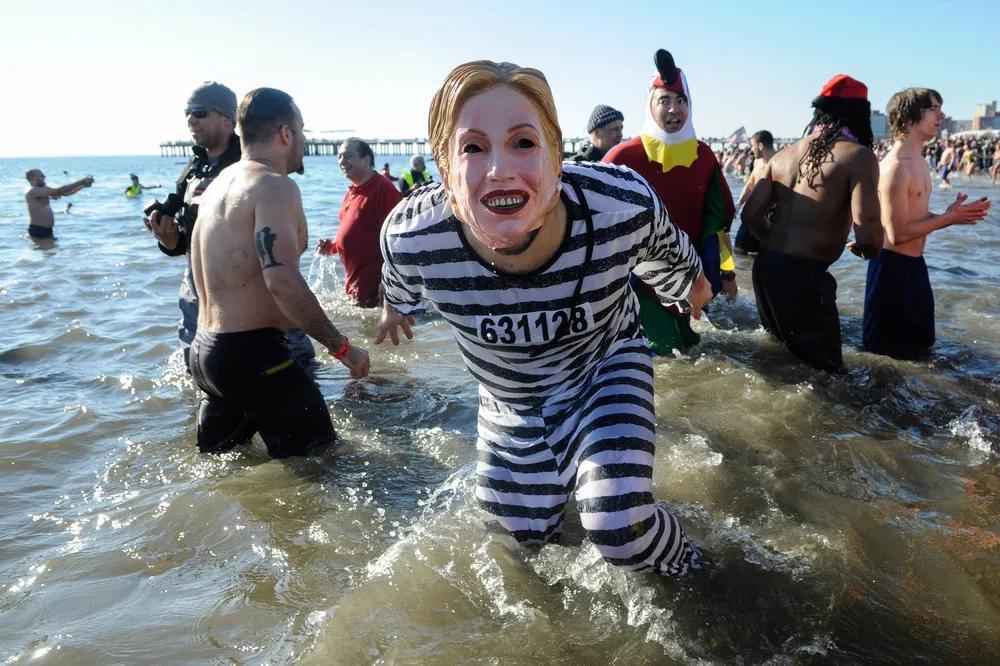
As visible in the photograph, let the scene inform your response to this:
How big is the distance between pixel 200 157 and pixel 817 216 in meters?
4.13

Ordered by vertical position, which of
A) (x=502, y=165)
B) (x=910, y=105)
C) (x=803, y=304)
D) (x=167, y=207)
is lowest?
(x=803, y=304)

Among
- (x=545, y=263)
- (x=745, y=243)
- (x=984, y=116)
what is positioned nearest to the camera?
(x=545, y=263)

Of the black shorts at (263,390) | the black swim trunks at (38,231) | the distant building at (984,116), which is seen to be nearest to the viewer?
the black shorts at (263,390)

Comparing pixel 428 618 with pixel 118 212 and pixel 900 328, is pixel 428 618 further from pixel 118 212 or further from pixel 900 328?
pixel 118 212

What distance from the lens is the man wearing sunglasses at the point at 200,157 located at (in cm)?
465

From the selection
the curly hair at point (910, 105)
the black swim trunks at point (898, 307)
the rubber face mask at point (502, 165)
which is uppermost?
the curly hair at point (910, 105)

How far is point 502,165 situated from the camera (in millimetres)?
2186

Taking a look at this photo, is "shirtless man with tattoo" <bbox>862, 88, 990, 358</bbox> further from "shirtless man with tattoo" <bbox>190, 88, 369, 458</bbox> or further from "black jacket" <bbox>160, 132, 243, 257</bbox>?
"black jacket" <bbox>160, 132, 243, 257</bbox>

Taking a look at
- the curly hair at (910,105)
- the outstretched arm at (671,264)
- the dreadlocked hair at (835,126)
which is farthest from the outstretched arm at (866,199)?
the outstretched arm at (671,264)

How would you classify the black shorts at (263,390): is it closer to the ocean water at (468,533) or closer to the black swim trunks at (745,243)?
the ocean water at (468,533)

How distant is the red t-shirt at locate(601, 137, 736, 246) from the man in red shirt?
2636 mm

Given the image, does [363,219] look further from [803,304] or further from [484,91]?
[484,91]

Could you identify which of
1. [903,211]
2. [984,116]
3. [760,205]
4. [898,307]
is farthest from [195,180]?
[984,116]

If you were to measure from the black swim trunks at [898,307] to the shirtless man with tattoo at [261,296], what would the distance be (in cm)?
381
